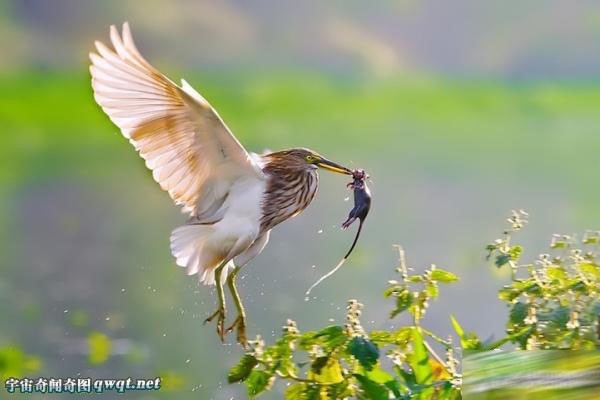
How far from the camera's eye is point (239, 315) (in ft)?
7.64

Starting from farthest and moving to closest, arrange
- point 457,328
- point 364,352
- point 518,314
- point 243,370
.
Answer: point 457,328 < point 518,314 < point 243,370 < point 364,352

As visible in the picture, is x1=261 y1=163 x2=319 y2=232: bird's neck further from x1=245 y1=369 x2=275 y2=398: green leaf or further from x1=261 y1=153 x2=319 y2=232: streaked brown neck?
x1=245 y1=369 x2=275 y2=398: green leaf

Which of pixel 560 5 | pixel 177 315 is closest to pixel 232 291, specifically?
pixel 177 315

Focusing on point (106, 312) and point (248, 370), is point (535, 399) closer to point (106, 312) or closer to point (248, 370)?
point (248, 370)

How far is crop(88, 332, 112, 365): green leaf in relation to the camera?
2346mm

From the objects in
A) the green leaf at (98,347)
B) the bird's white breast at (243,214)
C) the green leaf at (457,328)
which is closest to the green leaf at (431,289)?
the green leaf at (457,328)

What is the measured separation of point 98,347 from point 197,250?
1.08 ft

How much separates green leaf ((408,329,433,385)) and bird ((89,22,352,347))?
1.26 feet

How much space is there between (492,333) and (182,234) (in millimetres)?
777

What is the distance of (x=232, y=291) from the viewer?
2.33 metres

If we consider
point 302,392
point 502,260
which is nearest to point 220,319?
point 302,392

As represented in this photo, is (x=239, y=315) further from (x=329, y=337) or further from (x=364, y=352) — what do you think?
(x=364, y=352)

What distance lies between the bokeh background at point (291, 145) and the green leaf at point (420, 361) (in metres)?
0.20

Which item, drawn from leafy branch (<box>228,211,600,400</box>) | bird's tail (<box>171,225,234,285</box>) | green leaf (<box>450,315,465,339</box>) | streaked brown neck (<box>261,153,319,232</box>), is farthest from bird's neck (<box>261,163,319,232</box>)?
green leaf (<box>450,315,465,339</box>)
